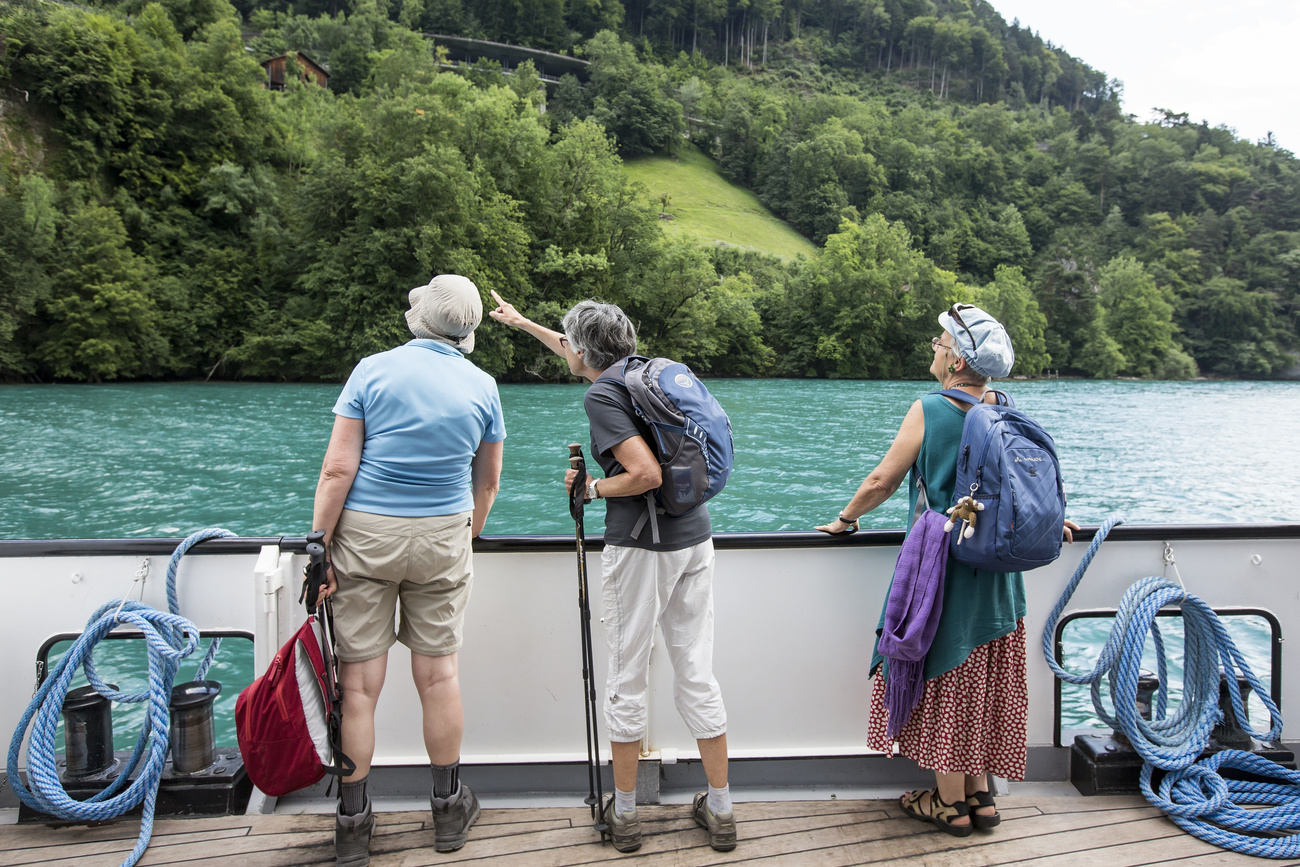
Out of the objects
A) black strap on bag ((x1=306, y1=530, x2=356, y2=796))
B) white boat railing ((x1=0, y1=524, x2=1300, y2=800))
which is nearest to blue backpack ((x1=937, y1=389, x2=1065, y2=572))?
white boat railing ((x1=0, y1=524, x2=1300, y2=800))

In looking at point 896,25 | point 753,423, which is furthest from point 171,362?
point 896,25

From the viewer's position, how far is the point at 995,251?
7481 cm

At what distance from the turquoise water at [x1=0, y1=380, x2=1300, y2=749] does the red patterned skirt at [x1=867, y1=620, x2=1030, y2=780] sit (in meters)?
4.60

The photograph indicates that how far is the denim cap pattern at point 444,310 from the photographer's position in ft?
6.93

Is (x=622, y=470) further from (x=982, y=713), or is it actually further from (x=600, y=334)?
(x=982, y=713)

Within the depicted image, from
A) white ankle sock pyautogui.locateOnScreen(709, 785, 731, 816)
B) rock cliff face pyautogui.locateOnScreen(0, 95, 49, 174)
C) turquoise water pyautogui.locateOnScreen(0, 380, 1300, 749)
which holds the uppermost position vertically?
rock cliff face pyautogui.locateOnScreen(0, 95, 49, 174)

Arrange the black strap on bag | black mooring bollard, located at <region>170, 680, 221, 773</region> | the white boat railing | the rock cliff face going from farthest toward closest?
the rock cliff face < the white boat railing < black mooring bollard, located at <region>170, 680, 221, 773</region> < the black strap on bag

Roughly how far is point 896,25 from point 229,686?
14374 cm

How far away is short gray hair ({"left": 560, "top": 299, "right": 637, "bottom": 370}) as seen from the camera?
2.12m

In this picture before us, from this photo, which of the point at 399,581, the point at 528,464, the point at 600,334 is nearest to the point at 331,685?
the point at 399,581

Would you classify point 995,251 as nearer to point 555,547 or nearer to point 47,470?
point 47,470

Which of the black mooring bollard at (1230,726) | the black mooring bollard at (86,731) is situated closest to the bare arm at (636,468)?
the black mooring bollard at (86,731)

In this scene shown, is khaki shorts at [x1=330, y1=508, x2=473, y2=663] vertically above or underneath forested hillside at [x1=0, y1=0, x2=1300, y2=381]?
underneath

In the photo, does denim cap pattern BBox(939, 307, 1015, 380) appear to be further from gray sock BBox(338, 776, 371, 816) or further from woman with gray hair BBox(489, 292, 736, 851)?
gray sock BBox(338, 776, 371, 816)
